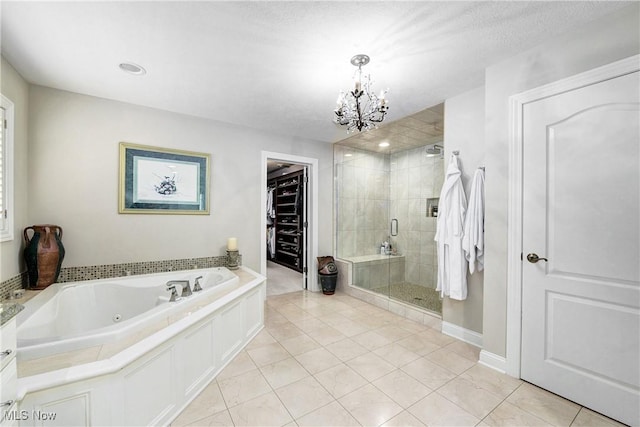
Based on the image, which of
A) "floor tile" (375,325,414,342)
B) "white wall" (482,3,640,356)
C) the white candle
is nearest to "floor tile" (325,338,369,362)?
"floor tile" (375,325,414,342)

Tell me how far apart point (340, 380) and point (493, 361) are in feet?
4.23

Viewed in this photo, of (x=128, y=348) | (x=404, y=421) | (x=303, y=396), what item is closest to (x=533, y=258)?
(x=404, y=421)

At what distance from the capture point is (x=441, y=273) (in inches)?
110

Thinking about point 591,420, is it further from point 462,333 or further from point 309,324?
point 309,324

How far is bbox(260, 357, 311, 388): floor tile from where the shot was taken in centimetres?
205

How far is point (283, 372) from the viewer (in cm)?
217

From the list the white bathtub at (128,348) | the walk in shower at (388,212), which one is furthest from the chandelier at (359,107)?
the white bathtub at (128,348)

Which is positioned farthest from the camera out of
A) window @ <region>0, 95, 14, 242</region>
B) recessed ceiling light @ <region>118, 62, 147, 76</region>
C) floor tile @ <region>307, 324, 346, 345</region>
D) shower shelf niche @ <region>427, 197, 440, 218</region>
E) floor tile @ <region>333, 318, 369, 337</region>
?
shower shelf niche @ <region>427, 197, 440, 218</region>

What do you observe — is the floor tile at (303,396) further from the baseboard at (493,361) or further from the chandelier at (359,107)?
the chandelier at (359,107)

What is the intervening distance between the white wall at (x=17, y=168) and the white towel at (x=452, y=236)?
151 inches

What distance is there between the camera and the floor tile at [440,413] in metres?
1.66

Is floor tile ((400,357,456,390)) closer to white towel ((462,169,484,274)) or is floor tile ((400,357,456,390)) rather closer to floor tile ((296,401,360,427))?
floor tile ((296,401,360,427))

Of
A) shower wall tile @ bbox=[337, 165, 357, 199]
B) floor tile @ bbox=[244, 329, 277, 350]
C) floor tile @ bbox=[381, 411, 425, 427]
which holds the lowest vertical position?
floor tile @ bbox=[244, 329, 277, 350]

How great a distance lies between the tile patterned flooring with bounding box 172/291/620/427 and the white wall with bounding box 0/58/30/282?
198 cm
